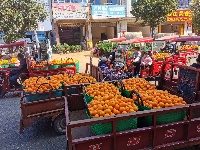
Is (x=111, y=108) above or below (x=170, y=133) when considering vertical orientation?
above

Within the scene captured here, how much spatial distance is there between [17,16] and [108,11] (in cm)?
1262

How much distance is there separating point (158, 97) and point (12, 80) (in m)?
7.53

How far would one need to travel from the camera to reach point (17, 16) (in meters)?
17.1

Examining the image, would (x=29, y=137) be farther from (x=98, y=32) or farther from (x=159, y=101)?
(x=98, y=32)

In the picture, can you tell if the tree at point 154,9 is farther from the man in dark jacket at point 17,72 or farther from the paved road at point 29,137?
the paved road at point 29,137

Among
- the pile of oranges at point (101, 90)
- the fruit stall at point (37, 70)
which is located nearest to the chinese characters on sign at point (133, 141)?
the pile of oranges at point (101, 90)

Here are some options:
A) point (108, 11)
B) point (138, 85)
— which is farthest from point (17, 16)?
point (138, 85)

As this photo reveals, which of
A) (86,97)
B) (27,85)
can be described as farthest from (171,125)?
(27,85)

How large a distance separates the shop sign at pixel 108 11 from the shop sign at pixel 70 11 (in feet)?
3.46

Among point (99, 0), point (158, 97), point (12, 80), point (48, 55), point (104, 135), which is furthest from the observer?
point (99, 0)

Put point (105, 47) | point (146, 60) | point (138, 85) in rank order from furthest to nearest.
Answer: point (105, 47) → point (146, 60) → point (138, 85)

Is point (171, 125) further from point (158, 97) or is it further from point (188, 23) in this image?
point (188, 23)

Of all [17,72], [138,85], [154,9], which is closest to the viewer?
[138,85]

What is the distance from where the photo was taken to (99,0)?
28469 millimetres
